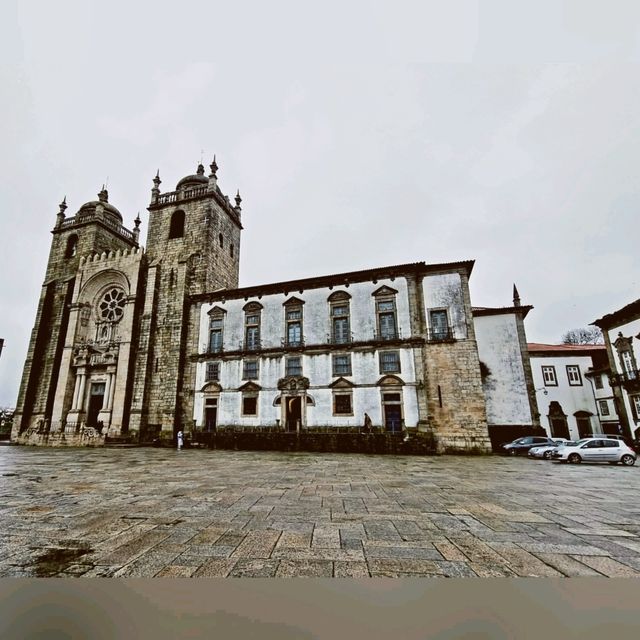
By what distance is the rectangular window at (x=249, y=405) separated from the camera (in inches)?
881

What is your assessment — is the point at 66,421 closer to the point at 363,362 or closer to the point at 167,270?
the point at 167,270

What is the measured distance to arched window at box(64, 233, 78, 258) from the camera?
31.1 metres

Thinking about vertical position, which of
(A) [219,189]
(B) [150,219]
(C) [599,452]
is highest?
(A) [219,189]

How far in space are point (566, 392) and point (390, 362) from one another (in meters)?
17.8

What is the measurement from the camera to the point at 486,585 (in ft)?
6.70

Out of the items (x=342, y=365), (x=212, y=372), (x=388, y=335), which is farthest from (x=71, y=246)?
(x=388, y=335)

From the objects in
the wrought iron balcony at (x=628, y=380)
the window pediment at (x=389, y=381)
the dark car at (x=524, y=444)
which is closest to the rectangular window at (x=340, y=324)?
the window pediment at (x=389, y=381)

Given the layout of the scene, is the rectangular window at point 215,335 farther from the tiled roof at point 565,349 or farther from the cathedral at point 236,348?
the tiled roof at point 565,349

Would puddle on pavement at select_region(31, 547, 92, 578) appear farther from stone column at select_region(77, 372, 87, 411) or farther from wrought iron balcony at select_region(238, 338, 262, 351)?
stone column at select_region(77, 372, 87, 411)

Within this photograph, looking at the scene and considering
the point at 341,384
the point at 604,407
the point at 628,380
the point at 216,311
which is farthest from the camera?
the point at 604,407

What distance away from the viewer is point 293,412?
21922 mm

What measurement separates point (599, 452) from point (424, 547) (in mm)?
16151

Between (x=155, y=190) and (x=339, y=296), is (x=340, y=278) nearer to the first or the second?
(x=339, y=296)

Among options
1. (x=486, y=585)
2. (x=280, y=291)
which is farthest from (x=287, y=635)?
(x=280, y=291)
